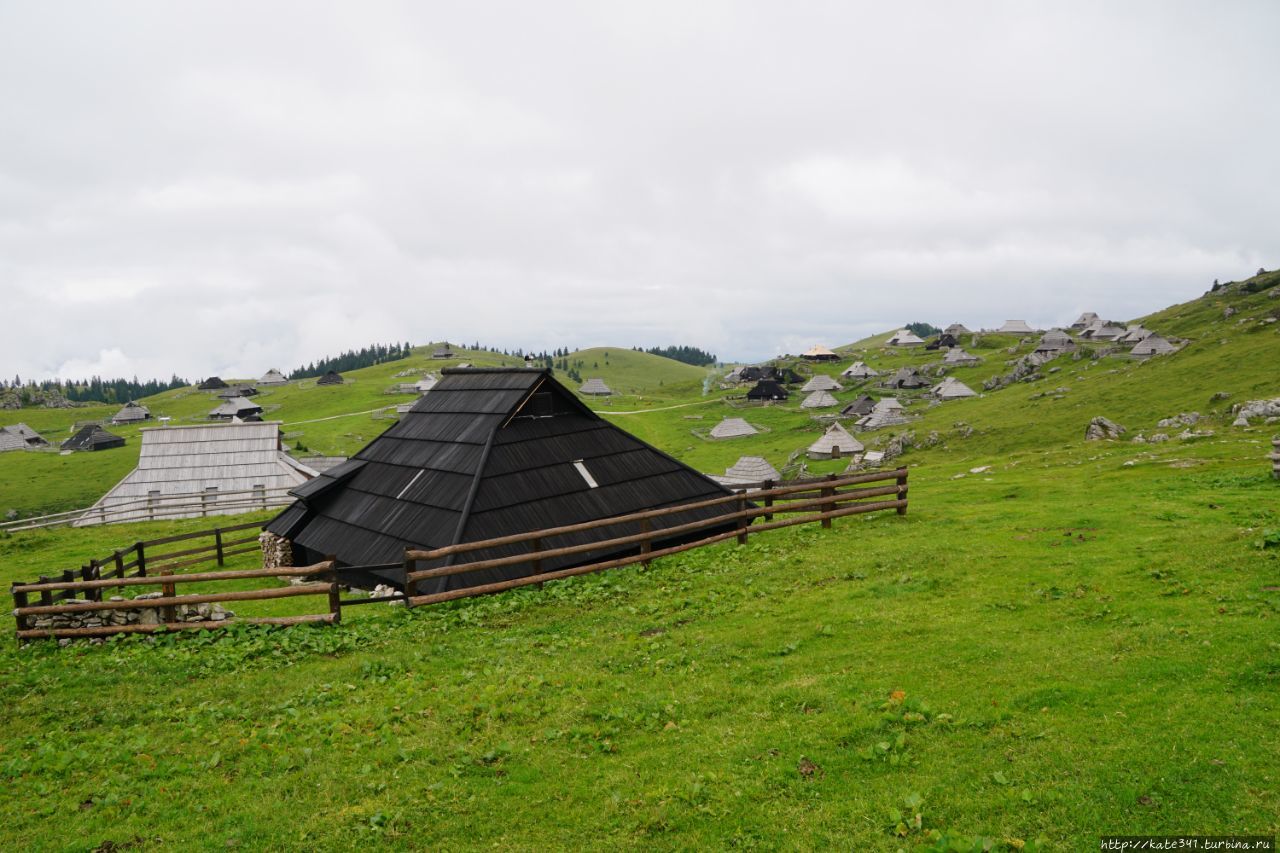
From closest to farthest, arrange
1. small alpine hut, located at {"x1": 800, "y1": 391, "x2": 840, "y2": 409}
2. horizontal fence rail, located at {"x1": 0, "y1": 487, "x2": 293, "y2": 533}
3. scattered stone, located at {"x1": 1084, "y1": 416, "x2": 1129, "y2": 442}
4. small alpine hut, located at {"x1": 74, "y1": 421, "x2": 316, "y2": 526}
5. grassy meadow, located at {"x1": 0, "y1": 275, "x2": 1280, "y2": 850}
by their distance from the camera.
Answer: grassy meadow, located at {"x1": 0, "y1": 275, "x2": 1280, "y2": 850}, horizontal fence rail, located at {"x1": 0, "y1": 487, "x2": 293, "y2": 533}, small alpine hut, located at {"x1": 74, "y1": 421, "x2": 316, "y2": 526}, scattered stone, located at {"x1": 1084, "y1": 416, "x2": 1129, "y2": 442}, small alpine hut, located at {"x1": 800, "y1": 391, "x2": 840, "y2": 409}

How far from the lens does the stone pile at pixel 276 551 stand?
25891mm

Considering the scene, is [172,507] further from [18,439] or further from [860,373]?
[860,373]

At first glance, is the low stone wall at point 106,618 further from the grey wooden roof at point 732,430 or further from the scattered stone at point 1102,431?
the grey wooden roof at point 732,430

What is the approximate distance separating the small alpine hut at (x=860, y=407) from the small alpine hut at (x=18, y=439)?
143m

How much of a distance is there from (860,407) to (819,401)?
40.7 ft

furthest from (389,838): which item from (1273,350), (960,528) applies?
(1273,350)

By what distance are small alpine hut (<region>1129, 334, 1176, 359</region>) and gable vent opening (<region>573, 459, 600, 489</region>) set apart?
105332 millimetres

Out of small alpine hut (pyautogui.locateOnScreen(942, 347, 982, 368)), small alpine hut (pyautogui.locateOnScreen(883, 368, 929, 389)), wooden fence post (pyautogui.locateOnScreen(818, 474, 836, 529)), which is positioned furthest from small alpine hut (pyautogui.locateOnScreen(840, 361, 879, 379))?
wooden fence post (pyautogui.locateOnScreen(818, 474, 836, 529))

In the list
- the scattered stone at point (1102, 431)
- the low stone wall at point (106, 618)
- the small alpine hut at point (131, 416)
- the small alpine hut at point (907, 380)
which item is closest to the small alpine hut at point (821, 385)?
the small alpine hut at point (907, 380)

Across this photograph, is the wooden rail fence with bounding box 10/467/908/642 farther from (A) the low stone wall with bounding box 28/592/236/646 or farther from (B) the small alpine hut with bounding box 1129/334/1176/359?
(B) the small alpine hut with bounding box 1129/334/1176/359

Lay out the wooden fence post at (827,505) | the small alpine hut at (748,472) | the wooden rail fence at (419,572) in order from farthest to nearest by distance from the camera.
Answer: the small alpine hut at (748,472) → the wooden fence post at (827,505) → the wooden rail fence at (419,572)

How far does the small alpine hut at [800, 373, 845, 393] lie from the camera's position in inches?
5115

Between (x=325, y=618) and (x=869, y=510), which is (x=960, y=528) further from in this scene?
(x=325, y=618)

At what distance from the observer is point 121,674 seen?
12.7 m
